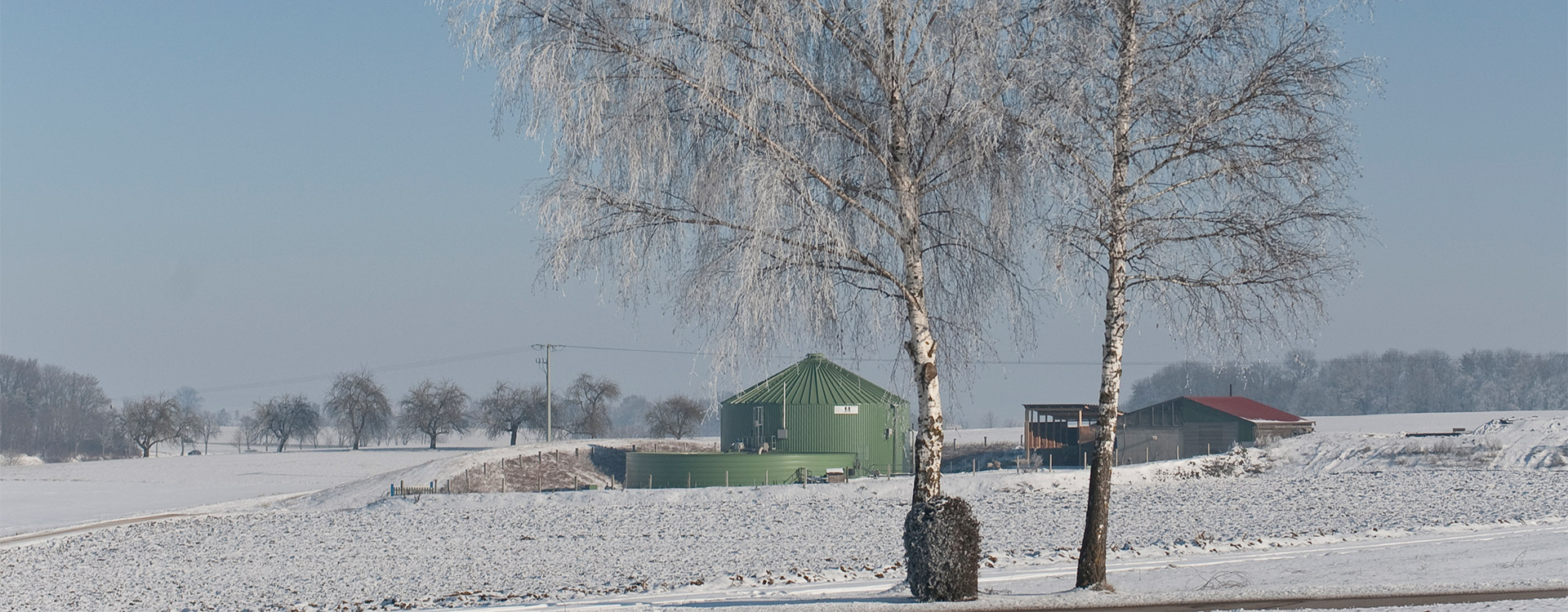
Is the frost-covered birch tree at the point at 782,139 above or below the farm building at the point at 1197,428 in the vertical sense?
above

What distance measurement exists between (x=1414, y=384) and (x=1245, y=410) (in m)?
102

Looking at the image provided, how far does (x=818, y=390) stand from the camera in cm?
5091

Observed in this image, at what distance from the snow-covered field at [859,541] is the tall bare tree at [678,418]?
53.5m

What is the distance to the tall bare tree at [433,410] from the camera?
105 meters

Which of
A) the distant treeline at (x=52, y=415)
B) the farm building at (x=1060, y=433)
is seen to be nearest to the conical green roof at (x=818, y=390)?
the farm building at (x=1060, y=433)

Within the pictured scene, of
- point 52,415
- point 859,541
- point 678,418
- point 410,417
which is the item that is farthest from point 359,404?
point 859,541

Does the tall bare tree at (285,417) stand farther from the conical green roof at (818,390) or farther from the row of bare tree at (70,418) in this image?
the conical green roof at (818,390)

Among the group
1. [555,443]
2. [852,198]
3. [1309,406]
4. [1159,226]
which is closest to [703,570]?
[852,198]

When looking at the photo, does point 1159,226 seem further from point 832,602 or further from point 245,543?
point 245,543

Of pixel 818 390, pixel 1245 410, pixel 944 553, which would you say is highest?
pixel 818 390

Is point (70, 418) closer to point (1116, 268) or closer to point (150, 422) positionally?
point (150, 422)

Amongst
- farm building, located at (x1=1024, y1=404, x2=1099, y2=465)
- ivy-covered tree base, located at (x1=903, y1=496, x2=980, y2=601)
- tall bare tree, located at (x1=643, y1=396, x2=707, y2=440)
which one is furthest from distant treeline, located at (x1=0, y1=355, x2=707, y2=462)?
ivy-covered tree base, located at (x1=903, y1=496, x2=980, y2=601)

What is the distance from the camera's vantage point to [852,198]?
12.6 meters

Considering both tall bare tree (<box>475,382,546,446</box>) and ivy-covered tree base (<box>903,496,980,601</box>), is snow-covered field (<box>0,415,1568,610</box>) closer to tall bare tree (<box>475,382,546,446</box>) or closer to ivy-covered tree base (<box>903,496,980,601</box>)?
ivy-covered tree base (<box>903,496,980,601</box>)
